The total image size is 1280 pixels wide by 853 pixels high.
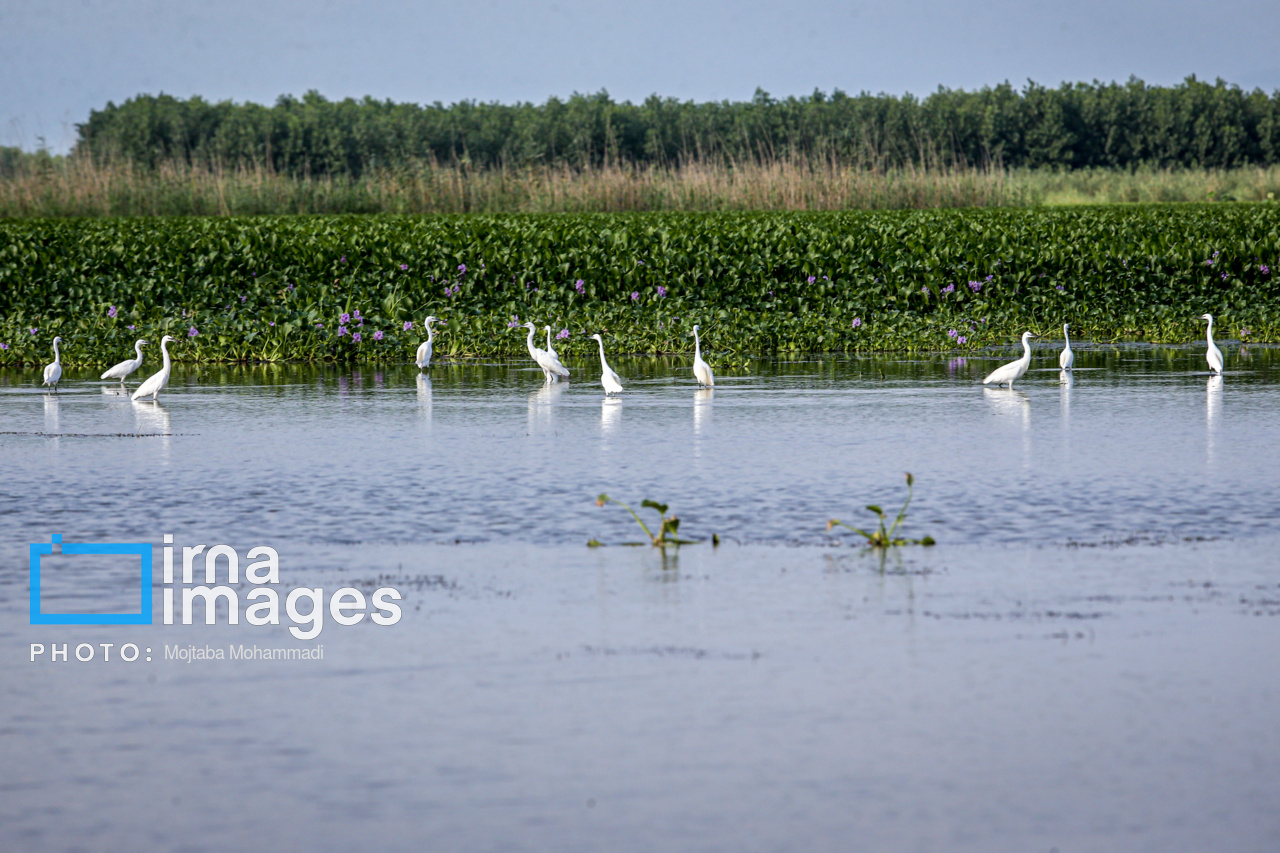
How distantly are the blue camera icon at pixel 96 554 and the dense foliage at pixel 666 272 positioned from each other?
15.0 m

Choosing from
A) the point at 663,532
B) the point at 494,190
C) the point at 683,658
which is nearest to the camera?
the point at 683,658

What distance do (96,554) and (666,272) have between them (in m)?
17.9

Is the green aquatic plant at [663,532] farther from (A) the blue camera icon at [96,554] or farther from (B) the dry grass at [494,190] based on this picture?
(B) the dry grass at [494,190]

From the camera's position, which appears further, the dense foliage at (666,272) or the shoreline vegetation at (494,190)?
the shoreline vegetation at (494,190)

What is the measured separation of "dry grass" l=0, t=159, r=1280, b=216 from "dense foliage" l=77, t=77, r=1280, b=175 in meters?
48.4

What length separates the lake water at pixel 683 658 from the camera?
4.25 metres

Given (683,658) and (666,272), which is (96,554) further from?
(666,272)

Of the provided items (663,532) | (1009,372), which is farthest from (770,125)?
(663,532)

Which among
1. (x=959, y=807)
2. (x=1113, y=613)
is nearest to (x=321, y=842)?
(x=959, y=807)

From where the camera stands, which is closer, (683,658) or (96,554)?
(683,658)

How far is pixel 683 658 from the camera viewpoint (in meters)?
5.75

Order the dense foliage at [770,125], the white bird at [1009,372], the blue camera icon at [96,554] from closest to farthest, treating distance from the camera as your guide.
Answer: the blue camera icon at [96,554], the white bird at [1009,372], the dense foliage at [770,125]

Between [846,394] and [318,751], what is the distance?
10966 mm

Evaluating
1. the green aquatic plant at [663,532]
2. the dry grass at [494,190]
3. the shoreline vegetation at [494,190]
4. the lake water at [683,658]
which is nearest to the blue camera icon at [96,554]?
the lake water at [683,658]
